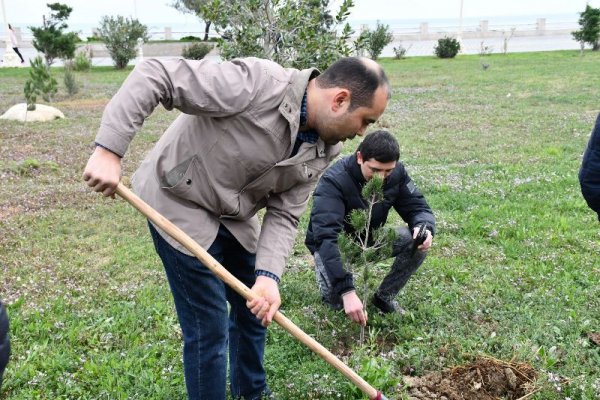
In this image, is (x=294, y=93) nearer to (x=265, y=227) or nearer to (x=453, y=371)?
(x=265, y=227)

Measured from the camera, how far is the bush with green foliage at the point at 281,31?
6168 mm

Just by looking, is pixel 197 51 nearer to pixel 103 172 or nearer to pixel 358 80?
pixel 358 80

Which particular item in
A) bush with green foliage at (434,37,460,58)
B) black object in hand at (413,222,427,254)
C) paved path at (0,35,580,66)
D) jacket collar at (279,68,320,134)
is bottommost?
paved path at (0,35,580,66)

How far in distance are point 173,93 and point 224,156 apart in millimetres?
361

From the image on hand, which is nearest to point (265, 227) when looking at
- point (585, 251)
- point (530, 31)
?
point (585, 251)

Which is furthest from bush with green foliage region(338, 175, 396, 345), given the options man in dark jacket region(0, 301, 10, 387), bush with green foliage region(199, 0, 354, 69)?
bush with green foliage region(199, 0, 354, 69)

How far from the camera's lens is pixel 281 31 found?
244 inches

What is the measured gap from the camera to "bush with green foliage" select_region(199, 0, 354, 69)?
20.2ft

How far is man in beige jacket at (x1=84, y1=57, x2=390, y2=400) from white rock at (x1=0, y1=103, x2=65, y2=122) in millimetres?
11950

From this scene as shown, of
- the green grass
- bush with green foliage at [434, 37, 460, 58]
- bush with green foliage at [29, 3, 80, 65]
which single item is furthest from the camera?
bush with green foliage at [434, 37, 460, 58]

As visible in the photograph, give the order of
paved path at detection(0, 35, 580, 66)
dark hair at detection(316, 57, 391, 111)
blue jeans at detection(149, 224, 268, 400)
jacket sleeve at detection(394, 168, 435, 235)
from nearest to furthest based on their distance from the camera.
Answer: dark hair at detection(316, 57, 391, 111), blue jeans at detection(149, 224, 268, 400), jacket sleeve at detection(394, 168, 435, 235), paved path at detection(0, 35, 580, 66)

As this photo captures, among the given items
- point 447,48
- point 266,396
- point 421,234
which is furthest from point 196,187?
point 447,48

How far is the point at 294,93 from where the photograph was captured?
8.68 feet

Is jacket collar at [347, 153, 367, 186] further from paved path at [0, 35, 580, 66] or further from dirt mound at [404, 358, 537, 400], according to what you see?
paved path at [0, 35, 580, 66]
